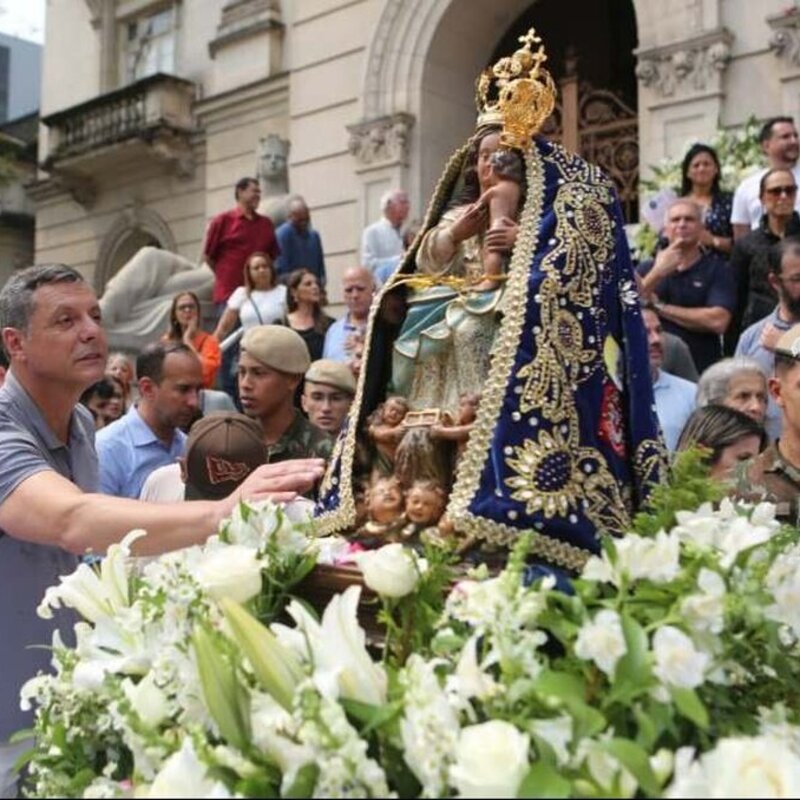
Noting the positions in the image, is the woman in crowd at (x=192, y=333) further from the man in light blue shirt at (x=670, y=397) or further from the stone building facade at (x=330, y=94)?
the stone building facade at (x=330, y=94)

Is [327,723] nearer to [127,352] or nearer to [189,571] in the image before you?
[189,571]

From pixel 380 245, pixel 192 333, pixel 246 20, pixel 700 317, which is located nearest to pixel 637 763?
pixel 700 317

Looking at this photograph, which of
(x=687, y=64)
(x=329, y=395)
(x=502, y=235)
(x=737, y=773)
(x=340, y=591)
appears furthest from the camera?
(x=687, y=64)

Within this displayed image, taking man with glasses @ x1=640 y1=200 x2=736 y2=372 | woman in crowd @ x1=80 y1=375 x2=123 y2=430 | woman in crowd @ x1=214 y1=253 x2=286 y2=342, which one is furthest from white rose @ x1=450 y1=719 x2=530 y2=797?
woman in crowd @ x1=214 y1=253 x2=286 y2=342

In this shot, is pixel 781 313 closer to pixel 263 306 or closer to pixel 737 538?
pixel 737 538

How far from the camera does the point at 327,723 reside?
171 cm

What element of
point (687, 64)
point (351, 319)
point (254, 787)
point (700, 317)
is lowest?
point (254, 787)

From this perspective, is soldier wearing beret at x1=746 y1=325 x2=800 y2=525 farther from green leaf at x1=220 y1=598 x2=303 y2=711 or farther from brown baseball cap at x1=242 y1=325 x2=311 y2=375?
brown baseball cap at x1=242 y1=325 x2=311 y2=375

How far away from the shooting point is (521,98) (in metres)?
3.07

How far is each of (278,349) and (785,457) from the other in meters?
2.09

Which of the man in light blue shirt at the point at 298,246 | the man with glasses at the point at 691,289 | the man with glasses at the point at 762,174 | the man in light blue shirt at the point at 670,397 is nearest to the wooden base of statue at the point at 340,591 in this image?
the man in light blue shirt at the point at 670,397

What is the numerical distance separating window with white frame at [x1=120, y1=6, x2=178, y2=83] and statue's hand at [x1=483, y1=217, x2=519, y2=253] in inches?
626

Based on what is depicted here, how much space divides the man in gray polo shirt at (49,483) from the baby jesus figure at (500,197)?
2.73 ft

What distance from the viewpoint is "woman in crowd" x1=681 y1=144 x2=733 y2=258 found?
7363 mm
